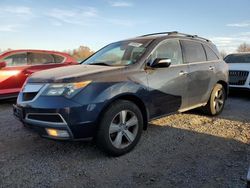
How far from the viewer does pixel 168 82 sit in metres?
4.87


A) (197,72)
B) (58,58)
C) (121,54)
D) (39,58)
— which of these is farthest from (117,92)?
(58,58)

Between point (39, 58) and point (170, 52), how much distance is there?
15.9 feet

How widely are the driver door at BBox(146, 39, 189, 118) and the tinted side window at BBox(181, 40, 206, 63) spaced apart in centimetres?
18

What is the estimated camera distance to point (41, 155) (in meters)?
4.22

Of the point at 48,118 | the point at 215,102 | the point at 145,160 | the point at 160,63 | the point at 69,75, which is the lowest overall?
the point at 145,160

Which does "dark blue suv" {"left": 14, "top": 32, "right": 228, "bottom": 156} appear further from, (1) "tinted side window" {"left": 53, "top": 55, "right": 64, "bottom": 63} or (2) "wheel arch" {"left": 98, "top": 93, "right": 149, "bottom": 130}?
(1) "tinted side window" {"left": 53, "top": 55, "right": 64, "bottom": 63}

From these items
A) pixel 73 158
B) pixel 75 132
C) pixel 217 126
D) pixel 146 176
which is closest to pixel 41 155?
pixel 73 158

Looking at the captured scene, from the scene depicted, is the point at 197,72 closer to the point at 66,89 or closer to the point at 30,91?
the point at 66,89

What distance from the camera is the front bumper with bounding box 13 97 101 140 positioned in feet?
12.1

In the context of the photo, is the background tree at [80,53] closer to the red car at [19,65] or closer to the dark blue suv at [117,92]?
the red car at [19,65]

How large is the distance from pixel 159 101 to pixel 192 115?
6.62 feet

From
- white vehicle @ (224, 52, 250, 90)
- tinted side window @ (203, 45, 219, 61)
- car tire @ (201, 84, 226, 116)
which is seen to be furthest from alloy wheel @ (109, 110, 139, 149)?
white vehicle @ (224, 52, 250, 90)

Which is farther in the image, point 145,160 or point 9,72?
point 9,72

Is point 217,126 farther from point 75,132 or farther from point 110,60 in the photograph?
point 75,132
